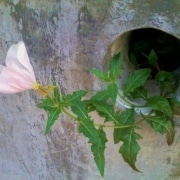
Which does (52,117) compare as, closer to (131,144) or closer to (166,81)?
(131,144)

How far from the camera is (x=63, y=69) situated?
1.72 m

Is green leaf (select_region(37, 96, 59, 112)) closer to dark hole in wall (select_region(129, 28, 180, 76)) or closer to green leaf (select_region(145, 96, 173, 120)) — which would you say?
green leaf (select_region(145, 96, 173, 120))

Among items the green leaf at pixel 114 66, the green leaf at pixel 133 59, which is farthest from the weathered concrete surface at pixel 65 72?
the green leaf at pixel 133 59

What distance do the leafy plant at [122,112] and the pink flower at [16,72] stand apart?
0.09 meters

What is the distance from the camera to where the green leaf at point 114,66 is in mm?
1553

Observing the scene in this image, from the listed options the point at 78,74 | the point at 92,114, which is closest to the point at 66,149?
the point at 92,114

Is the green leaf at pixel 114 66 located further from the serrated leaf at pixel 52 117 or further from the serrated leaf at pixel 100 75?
the serrated leaf at pixel 52 117

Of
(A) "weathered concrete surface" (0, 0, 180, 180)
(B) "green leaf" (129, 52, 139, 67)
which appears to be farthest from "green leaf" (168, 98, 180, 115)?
(B) "green leaf" (129, 52, 139, 67)

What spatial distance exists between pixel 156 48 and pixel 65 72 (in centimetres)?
35

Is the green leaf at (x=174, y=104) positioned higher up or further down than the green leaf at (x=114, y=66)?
further down

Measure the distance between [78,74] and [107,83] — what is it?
0.10m

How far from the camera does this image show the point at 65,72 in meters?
1.73

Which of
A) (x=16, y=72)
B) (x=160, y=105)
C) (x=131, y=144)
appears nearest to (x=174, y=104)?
(x=160, y=105)

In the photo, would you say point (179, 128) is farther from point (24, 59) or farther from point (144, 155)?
point (24, 59)
